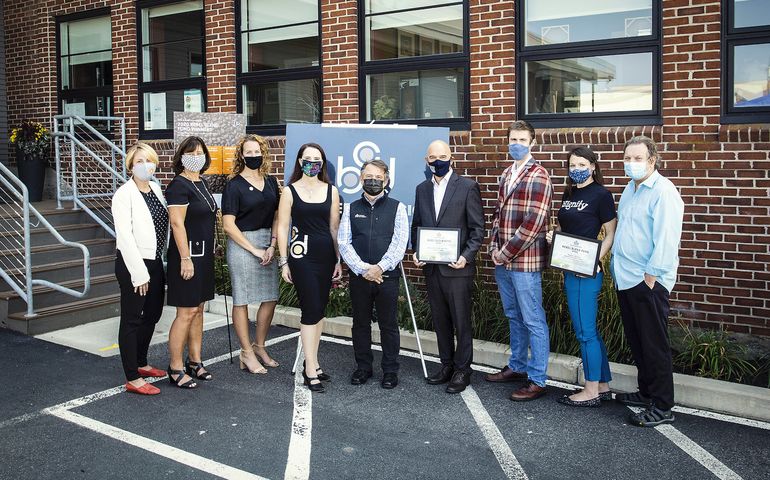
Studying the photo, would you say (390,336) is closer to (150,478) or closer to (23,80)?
(150,478)

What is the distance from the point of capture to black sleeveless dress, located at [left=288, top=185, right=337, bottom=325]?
567cm

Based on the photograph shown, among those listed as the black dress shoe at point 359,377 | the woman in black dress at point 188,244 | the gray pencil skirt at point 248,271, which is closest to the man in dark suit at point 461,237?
the black dress shoe at point 359,377

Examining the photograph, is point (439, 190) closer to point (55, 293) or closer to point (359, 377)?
point (359, 377)

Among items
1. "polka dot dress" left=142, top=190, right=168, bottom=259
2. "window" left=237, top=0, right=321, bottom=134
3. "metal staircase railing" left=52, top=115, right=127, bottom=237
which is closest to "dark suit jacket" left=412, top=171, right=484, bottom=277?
"polka dot dress" left=142, top=190, right=168, bottom=259

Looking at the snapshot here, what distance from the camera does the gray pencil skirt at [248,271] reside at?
6000 mm

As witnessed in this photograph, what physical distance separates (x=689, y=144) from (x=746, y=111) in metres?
0.56

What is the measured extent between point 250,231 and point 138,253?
3.16 ft

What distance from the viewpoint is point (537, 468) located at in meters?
4.24

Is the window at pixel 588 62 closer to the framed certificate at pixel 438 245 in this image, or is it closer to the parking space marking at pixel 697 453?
the framed certificate at pixel 438 245

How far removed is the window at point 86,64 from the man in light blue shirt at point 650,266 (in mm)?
8956

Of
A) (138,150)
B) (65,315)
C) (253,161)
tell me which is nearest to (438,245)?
(253,161)

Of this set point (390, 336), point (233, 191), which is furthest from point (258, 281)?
point (390, 336)

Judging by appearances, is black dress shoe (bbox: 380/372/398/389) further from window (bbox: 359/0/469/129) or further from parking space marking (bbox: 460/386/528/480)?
window (bbox: 359/0/469/129)

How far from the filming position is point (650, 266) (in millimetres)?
4777
